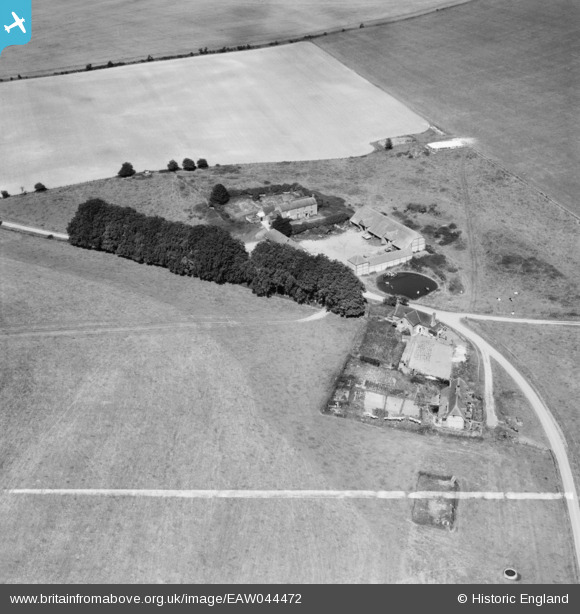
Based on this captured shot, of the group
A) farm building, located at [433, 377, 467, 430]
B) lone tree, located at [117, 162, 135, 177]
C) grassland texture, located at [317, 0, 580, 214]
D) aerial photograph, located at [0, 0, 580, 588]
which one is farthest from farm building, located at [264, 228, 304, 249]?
grassland texture, located at [317, 0, 580, 214]

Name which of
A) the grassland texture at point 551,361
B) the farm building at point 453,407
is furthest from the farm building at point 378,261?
the farm building at point 453,407

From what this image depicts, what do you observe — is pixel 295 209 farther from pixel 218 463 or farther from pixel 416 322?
pixel 218 463

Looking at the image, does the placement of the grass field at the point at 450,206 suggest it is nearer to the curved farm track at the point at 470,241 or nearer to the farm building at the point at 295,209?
the curved farm track at the point at 470,241

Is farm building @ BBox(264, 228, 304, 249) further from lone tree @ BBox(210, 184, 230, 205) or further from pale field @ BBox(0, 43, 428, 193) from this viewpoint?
pale field @ BBox(0, 43, 428, 193)

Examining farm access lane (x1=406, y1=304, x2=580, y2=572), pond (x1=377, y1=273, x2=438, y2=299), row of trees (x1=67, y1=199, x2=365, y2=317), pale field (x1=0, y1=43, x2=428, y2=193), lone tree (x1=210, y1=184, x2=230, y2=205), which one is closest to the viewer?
farm access lane (x1=406, y1=304, x2=580, y2=572)

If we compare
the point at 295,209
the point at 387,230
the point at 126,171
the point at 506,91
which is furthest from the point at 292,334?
the point at 506,91
